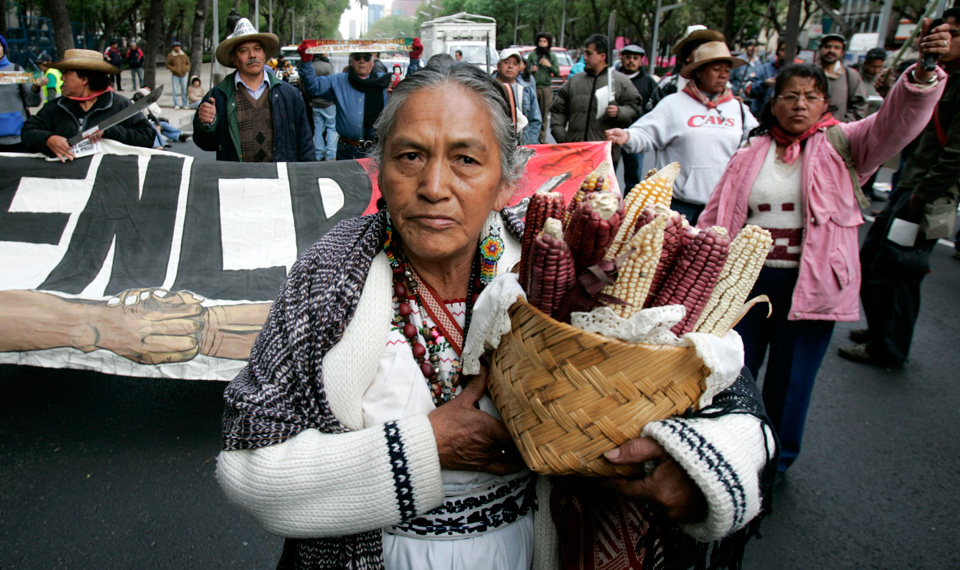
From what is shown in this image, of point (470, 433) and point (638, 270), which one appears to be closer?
point (638, 270)

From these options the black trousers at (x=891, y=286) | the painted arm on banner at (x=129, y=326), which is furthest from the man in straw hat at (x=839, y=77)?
the painted arm on banner at (x=129, y=326)

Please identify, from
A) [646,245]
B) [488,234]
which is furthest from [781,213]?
[646,245]

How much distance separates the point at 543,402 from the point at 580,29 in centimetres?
6010

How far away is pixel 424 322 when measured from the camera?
1.45 metres

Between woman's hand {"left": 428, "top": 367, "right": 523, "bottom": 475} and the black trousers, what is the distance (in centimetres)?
421

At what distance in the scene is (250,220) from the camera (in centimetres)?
446

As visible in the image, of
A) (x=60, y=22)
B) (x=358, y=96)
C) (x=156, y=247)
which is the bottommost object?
(x=156, y=247)

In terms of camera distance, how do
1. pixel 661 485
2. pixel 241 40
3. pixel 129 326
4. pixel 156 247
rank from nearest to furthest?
pixel 661 485 < pixel 129 326 < pixel 156 247 < pixel 241 40

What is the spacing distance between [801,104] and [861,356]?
2.84 meters

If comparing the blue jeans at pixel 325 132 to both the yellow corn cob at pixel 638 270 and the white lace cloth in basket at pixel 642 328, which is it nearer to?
the white lace cloth in basket at pixel 642 328

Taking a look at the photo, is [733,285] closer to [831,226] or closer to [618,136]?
[831,226]

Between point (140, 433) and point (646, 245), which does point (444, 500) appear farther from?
point (140, 433)

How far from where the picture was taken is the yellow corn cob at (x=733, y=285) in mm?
1167

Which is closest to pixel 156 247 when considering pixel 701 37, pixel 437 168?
pixel 437 168
